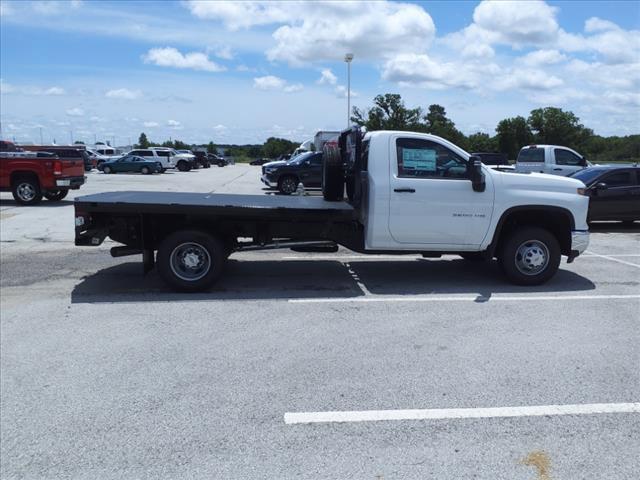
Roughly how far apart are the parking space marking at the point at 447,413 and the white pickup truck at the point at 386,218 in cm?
349

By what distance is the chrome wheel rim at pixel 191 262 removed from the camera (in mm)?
7156

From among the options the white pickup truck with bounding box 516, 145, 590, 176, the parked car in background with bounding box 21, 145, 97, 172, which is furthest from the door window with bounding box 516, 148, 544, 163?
the parked car in background with bounding box 21, 145, 97, 172

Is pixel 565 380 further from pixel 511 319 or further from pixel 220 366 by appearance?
pixel 220 366

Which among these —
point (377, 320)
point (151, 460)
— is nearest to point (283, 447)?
point (151, 460)

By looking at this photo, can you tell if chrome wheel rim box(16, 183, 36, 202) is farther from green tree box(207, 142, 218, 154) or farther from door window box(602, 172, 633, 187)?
green tree box(207, 142, 218, 154)

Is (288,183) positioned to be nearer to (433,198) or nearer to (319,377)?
(433,198)

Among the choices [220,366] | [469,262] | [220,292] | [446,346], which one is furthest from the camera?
[469,262]

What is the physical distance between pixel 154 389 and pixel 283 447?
1.35 metres

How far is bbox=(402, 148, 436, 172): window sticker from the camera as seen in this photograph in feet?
24.0

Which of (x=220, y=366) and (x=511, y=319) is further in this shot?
(x=511, y=319)

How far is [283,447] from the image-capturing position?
3578 millimetres

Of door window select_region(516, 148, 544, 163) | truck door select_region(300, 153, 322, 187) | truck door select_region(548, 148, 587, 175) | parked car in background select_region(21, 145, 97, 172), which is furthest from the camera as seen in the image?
parked car in background select_region(21, 145, 97, 172)

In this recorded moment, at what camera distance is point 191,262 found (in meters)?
7.18

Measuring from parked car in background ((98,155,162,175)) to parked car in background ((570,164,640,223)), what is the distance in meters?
34.3
